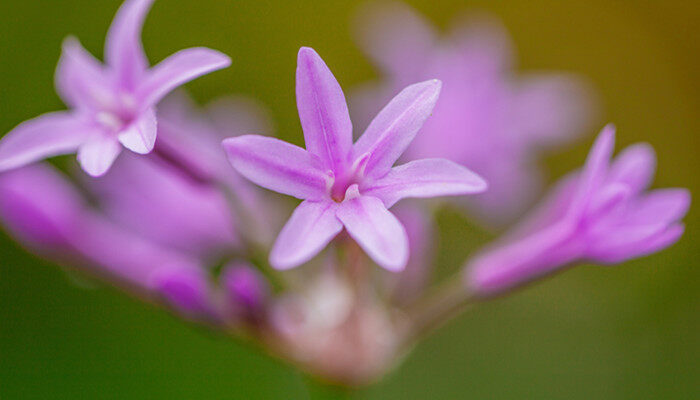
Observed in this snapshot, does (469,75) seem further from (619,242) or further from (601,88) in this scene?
(601,88)

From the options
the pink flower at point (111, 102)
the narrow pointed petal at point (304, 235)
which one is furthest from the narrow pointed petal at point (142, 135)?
the narrow pointed petal at point (304, 235)

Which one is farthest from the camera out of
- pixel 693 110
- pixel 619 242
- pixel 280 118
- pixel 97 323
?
pixel 693 110

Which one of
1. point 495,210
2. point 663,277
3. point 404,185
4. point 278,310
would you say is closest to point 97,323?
point 278,310

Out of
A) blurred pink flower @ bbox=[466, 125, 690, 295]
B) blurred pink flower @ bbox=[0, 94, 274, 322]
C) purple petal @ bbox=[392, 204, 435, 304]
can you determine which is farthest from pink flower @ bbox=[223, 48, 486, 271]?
purple petal @ bbox=[392, 204, 435, 304]

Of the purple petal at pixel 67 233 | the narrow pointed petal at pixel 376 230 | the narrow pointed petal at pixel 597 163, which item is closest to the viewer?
the narrow pointed petal at pixel 376 230

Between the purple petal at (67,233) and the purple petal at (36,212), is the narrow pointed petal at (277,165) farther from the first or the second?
the purple petal at (36,212)

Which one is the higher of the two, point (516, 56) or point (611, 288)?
point (516, 56)

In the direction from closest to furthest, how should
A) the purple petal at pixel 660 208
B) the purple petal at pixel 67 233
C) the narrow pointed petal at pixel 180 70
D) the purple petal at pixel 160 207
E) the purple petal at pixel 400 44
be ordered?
the narrow pointed petal at pixel 180 70 < the purple petal at pixel 660 208 < the purple petal at pixel 67 233 < the purple petal at pixel 160 207 < the purple petal at pixel 400 44
